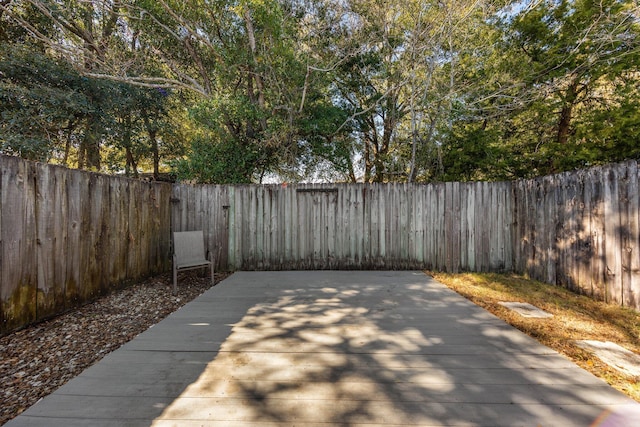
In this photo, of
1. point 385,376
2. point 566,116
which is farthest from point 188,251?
point 566,116

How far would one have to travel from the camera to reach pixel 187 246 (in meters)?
4.39

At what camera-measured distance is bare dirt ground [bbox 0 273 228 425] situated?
1.74 metres

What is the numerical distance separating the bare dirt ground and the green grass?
362cm

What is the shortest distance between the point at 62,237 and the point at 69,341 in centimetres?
123

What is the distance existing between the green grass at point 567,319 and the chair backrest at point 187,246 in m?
4.01

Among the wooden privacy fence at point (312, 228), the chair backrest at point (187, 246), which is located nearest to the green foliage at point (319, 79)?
the wooden privacy fence at point (312, 228)

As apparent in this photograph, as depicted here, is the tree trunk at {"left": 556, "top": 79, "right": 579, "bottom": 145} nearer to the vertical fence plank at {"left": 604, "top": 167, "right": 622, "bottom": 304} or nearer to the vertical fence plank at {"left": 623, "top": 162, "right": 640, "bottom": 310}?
the vertical fence plank at {"left": 604, "top": 167, "right": 622, "bottom": 304}

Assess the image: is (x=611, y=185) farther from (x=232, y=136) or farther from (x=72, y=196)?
(x=232, y=136)

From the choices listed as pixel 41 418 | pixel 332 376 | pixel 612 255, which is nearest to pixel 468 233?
pixel 612 255

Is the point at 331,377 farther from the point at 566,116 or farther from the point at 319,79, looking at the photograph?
the point at 566,116

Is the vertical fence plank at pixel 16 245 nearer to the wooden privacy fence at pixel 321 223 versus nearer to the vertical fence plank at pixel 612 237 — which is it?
the wooden privacy fence at pixel 321 223

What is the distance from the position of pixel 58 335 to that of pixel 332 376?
257cm

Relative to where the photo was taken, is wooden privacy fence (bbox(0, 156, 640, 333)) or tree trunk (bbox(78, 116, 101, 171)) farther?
tree trunk (bbox(78, 116, 101, 171))

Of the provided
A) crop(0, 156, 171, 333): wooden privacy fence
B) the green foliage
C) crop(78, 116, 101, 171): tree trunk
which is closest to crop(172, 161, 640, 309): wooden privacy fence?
crop(0, 156, 171, 333): wooden privacy fence
